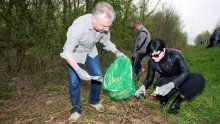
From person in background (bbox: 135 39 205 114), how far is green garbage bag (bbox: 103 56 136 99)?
0.65 ft

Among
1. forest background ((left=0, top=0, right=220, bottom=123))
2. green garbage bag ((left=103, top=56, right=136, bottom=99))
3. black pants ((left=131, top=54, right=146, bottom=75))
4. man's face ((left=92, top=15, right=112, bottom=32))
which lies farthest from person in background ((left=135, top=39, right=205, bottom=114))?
black pants ((left=131, top=54, right=146, bottom=75))

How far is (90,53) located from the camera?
405cm

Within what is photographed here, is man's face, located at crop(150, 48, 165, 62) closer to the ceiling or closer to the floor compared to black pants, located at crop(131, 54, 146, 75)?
closer to the ceiling

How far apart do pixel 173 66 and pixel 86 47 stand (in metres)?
1.33

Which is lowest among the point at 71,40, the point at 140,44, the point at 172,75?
the point at 172,75

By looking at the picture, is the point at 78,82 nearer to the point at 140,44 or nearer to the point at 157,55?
the point at 157,55

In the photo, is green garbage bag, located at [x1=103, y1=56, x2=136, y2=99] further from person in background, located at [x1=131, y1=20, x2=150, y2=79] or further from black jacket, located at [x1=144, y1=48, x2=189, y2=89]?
person in background, located at [x1=131, y1=20, x2=150, y2=79]

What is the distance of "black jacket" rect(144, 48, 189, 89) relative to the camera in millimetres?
4242

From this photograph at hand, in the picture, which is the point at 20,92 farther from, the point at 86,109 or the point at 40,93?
the point at 86,109

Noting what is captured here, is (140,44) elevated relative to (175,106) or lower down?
elevated

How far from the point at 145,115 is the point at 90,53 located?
1308 mm

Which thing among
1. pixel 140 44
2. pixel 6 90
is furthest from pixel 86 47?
pixel 140 44

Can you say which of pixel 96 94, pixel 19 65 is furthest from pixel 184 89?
pixel 19 65

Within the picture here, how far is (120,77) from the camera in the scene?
4.41m
